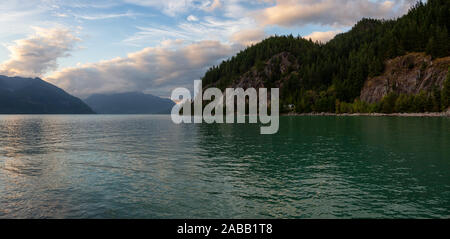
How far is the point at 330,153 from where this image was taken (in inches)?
1763

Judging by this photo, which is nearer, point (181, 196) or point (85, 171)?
point (181, 196)

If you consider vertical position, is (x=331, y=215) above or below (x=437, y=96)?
below

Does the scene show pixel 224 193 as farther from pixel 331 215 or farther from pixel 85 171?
pixel 85 171

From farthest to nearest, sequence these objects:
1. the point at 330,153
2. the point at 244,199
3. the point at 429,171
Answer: the point at 330,153
the point at 429,171
the point at 244,199
